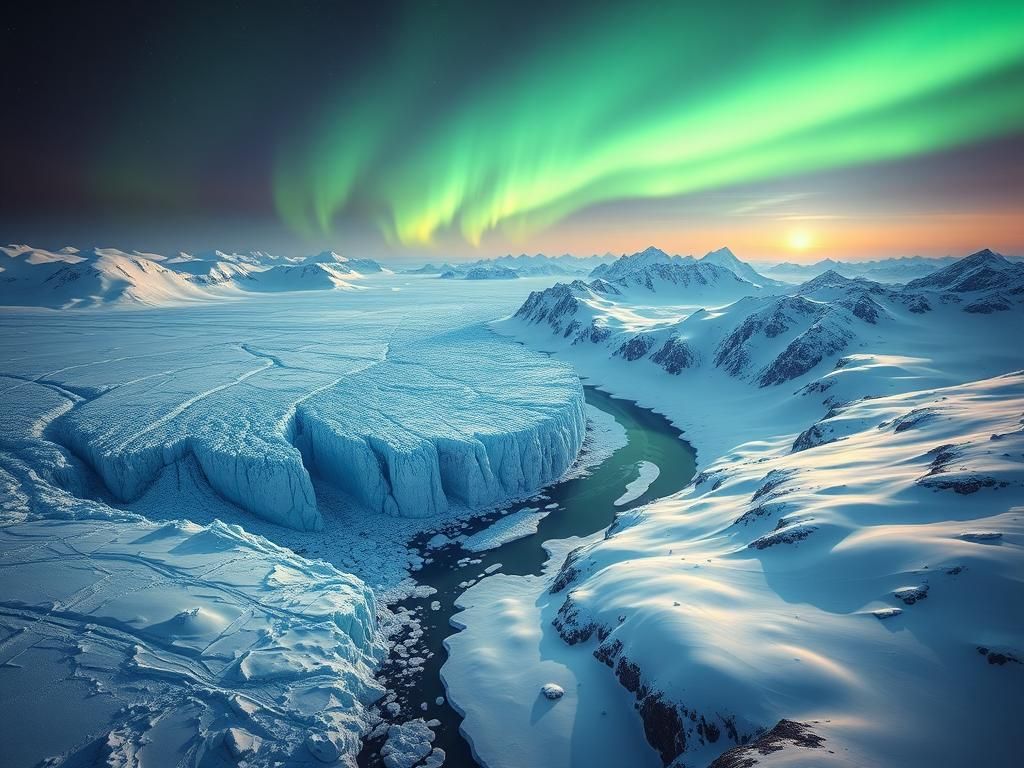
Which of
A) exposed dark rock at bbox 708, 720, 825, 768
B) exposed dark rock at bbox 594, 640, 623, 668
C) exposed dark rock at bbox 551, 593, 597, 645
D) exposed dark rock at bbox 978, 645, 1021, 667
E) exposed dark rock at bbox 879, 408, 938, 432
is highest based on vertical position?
exposed dark rock at bbox 879, 408, 938, 432

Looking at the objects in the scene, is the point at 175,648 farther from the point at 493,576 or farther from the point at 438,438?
the point at 438,438

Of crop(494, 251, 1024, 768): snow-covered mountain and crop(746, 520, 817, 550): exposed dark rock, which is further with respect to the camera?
crop(746, 520, 817, 550): exposed dark rock

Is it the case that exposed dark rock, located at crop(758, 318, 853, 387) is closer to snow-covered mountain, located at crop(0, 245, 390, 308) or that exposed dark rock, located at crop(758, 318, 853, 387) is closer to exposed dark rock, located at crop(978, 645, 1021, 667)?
exposed dark rock, located at crop(978, 645, 1021, 667)

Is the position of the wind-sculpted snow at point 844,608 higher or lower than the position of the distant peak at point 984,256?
lower

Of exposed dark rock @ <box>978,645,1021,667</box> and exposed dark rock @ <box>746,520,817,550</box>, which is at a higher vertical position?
exposed dark rock @ <box>978,645,1021,667</box>

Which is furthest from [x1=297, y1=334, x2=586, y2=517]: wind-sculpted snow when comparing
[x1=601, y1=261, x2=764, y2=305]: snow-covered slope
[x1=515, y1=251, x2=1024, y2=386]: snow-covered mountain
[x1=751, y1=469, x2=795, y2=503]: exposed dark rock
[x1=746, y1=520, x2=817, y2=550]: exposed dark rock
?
[x1=601, y1=261, x2=764, y2=305]: snow-covered slope

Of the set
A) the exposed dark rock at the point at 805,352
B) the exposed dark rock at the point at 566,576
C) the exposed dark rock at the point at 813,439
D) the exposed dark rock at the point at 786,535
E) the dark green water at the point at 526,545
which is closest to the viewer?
the dark green water at the point at 526,545

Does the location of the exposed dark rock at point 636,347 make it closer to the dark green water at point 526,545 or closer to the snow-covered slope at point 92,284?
the dark green water at point 526,545

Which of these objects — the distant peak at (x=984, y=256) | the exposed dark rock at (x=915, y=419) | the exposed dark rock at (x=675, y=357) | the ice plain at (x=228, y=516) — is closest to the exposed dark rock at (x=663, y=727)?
the ice plain at (x=228, y=516)

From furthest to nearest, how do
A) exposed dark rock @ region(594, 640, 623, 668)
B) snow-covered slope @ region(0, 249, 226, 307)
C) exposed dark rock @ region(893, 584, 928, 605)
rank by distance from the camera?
snow-covered slope @ region(0, 249, 226, 307)
exposed dark rock @ region(594, 640, 623, 668)
exposed dark rock @ region(893, 584, 928, 605)
